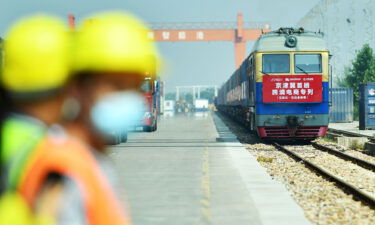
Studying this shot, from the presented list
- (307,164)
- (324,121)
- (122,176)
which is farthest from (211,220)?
(324,121)

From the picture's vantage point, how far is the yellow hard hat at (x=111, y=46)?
1.50 metres

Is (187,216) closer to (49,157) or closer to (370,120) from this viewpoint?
(49,157)

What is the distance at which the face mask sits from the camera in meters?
1.59

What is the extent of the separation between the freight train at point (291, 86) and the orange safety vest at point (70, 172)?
20346 millimetres

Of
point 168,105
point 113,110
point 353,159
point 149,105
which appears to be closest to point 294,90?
point 353,159

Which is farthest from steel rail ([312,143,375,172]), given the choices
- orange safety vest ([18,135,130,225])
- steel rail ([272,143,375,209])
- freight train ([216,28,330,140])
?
orange safety vest ([18,135,130,225])

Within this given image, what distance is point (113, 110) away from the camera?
5.46 ft

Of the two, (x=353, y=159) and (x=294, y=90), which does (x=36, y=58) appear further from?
(x=294, y=90)

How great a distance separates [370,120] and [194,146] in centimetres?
1323

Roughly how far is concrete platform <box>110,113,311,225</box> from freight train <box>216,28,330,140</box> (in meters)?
3.52

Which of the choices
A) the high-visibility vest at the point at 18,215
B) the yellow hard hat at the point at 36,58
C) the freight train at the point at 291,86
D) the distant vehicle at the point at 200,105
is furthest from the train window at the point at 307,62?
the distant vehicle at the point at 200,105

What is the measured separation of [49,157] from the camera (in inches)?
54.7

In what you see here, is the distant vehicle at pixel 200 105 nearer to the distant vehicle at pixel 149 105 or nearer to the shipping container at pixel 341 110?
the shipping container at pixel 341 110

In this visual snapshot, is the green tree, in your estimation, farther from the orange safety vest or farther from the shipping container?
the orange safety vest
